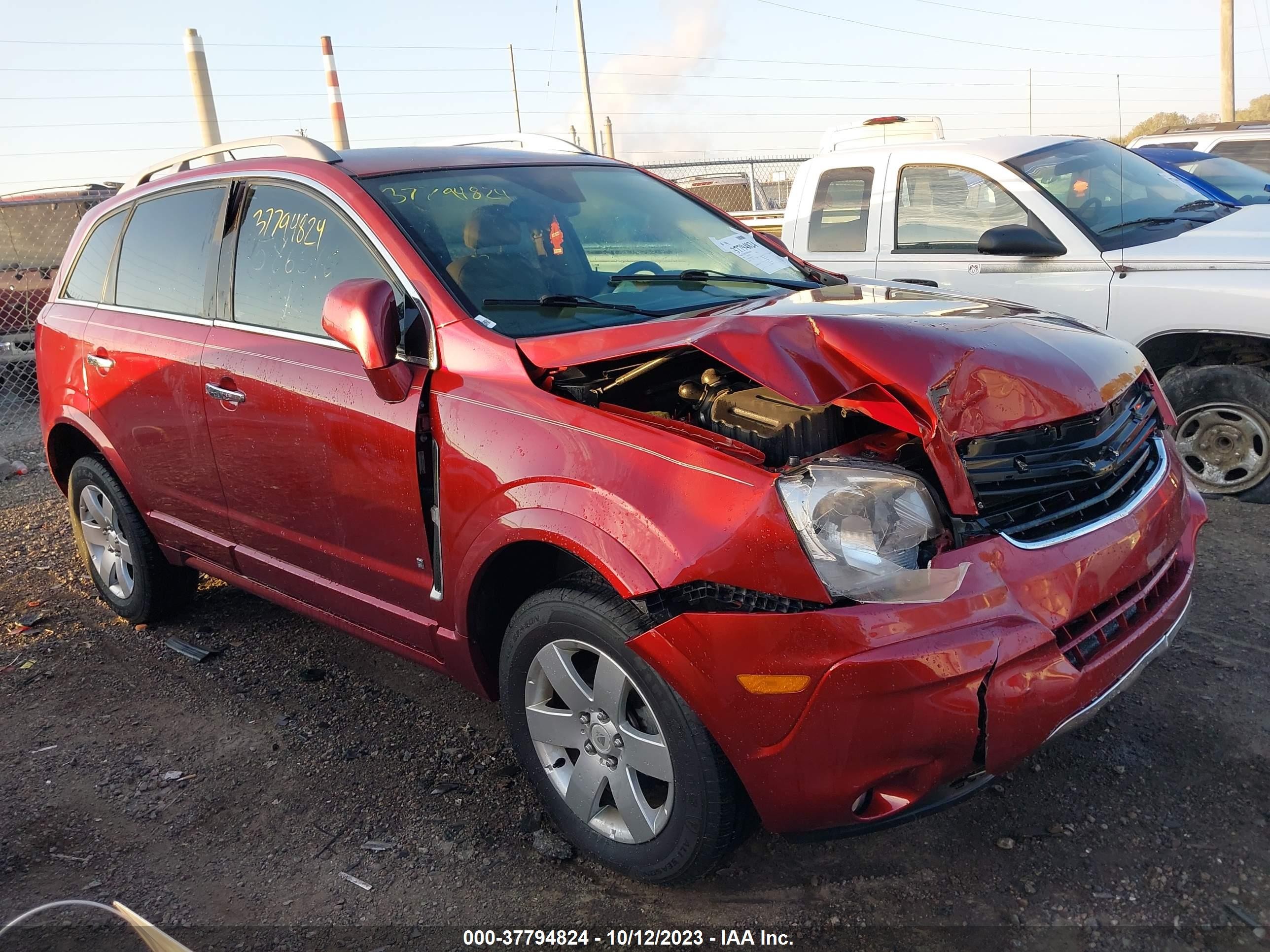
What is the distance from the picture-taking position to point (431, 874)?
8.75 ft

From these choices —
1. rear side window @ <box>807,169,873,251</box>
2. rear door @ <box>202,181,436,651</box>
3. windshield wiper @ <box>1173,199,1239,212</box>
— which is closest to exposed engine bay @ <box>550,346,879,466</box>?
rear door @ <box>202,181,436,651</box>

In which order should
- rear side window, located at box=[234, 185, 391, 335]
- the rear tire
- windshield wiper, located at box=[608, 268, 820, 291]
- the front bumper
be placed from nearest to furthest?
the front bumper, rear side window, located at box=[234, 185, 391, 335], windshield wiper, located at box=[608, 268, 820, 291], the rear tire

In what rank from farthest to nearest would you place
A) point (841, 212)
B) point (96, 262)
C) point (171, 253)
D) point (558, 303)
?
point (841, 212)
point (96, 262)
point (171, 253)
point (558, 303)

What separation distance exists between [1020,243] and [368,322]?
12.2 feet

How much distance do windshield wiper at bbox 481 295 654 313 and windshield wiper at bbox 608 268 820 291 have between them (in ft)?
0.85

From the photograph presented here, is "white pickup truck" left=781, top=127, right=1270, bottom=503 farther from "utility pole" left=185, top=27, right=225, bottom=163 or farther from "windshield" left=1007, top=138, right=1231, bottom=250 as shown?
"utility pole" left=185, top=27, right=225, bottom=163

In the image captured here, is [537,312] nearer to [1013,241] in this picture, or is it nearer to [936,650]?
[936,650]

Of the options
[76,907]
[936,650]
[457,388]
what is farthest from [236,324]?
[936,650]

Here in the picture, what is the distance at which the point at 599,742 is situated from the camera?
98.4 inches

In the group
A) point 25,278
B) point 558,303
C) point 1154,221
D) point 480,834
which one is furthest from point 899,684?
point 25,278

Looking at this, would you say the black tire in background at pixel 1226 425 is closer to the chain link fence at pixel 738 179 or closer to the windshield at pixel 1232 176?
the windshield at pixel 1232 176

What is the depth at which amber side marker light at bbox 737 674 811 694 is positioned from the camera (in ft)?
6.73

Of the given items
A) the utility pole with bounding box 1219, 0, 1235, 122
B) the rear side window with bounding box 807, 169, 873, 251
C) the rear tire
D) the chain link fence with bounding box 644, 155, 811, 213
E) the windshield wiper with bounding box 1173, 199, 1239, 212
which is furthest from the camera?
the utility pole with bounding box 1219, 0, 1235, 122

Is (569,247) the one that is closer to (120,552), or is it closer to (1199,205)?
(120,552)
